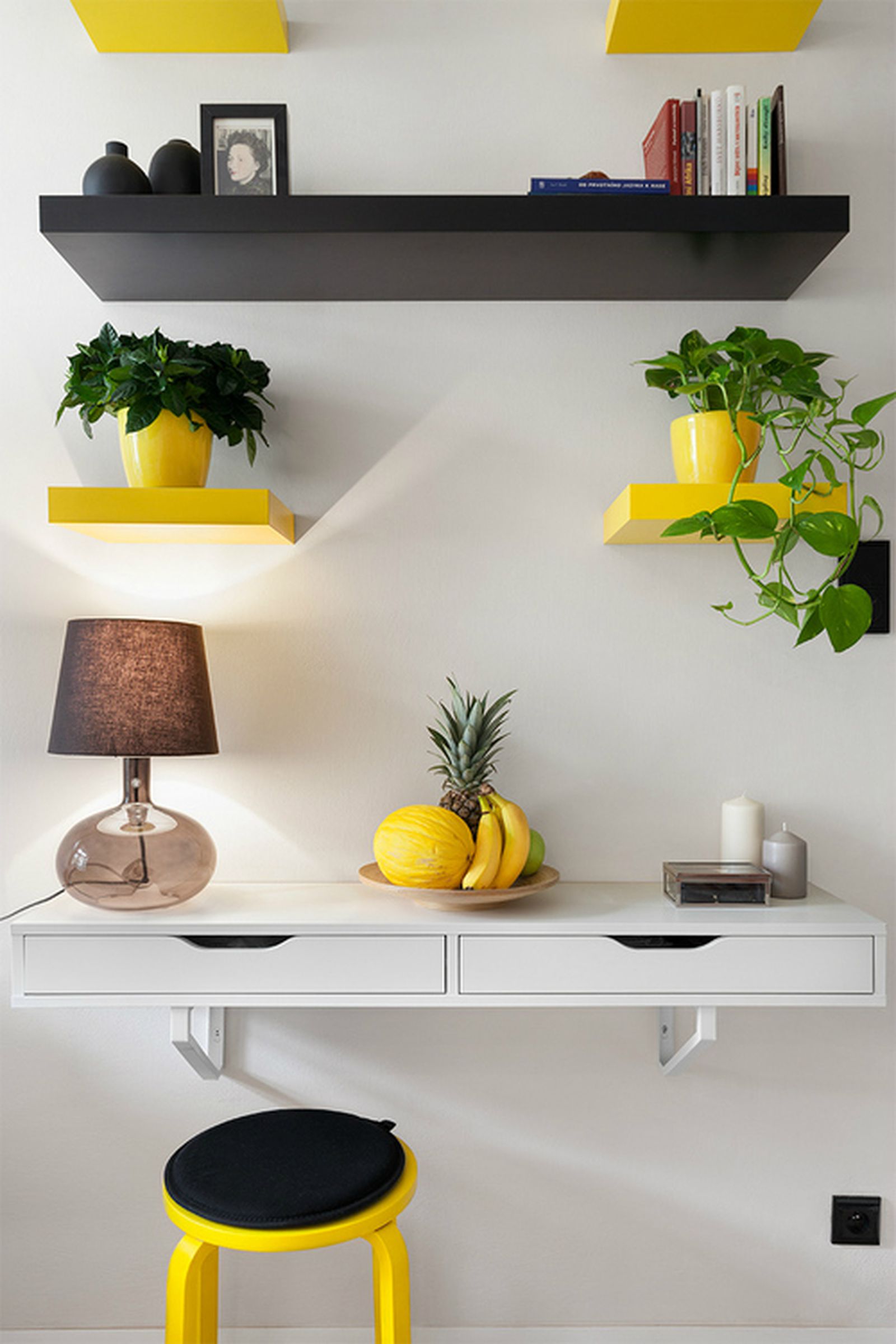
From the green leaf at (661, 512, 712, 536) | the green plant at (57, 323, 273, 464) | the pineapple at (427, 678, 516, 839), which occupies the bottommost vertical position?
the pineapple at (427, 678, 516, 839)

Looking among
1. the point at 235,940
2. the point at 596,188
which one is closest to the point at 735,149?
the point at 596,188

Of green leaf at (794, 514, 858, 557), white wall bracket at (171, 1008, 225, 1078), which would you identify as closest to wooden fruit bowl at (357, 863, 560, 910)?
white wall bracket at (171, 1008, 225, 1078)

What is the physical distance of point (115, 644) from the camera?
156 centimetres

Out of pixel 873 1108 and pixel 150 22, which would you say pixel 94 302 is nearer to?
pixel 150 22

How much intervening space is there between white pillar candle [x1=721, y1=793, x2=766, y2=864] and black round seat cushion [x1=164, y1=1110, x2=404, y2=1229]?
710 millimetres

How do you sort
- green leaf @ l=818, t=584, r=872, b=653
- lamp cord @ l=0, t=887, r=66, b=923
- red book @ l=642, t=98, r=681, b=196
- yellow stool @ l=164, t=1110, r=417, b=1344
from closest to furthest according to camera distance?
yellow stool @ l=164, t=1110, r=417, b=1344 < green leaf @ l=818, t=584, r=872, b=653 < red book @ l=642, t=98, r=681, b=196 < lamp cord @ l=0, t=887, r=66, b=923

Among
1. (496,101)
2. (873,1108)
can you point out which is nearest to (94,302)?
(496,101)

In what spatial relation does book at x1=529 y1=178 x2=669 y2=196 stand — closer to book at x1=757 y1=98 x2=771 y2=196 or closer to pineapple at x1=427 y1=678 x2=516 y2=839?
book at x1=757 y1=98 x2=771 y2=196

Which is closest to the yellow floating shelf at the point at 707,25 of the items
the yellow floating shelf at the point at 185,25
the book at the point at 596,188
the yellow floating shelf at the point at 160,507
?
the book at the point at 596,188

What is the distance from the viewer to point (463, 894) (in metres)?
1.52

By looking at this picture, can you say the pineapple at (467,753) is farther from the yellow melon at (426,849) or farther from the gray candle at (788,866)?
the gray candle at (788,866)

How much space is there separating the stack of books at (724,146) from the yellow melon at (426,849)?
1059mm

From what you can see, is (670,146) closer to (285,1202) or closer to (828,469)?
(828,469)

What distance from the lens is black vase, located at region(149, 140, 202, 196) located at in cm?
161
